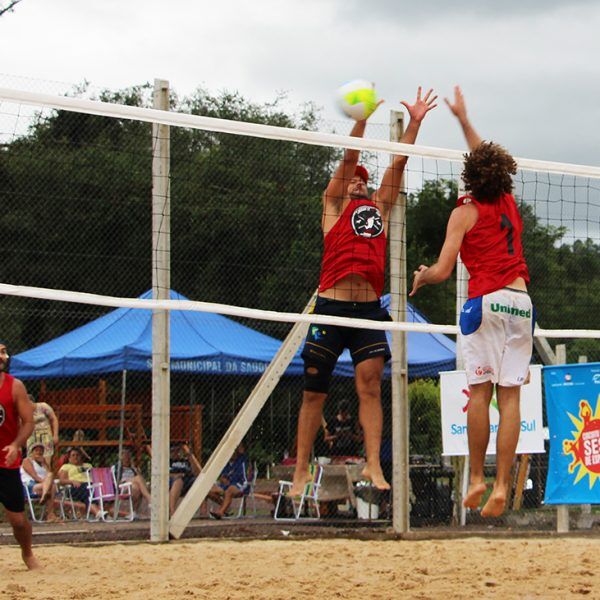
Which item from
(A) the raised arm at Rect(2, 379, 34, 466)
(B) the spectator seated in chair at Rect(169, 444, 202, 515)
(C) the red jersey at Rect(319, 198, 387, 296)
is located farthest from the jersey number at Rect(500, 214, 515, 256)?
(B) the spectator seated in chair at Rect(169, 444, 202, 515)

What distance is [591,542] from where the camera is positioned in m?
10.2

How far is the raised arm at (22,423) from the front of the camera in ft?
26.5

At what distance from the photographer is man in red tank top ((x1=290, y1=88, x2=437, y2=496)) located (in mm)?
7219

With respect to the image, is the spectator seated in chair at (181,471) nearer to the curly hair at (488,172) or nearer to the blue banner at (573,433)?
the blue banner at (573,433)

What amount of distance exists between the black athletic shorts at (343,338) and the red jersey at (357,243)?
0.72ft

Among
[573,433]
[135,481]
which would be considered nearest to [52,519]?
[135,481]

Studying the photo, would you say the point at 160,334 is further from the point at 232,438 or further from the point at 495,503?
the point at 495,503

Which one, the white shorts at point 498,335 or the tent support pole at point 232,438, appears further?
the tent support pole at point 232,438

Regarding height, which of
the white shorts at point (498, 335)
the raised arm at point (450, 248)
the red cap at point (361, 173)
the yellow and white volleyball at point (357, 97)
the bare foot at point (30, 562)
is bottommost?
the bare foot at point (30, 562)

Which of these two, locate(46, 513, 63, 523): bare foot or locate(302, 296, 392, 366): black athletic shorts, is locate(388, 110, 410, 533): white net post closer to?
locate(46, 513, 63, 523): bare foot

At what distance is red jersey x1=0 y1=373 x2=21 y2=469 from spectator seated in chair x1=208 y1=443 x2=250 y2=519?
4318 millimetres

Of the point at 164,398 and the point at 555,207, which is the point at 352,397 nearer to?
the point at 164,398

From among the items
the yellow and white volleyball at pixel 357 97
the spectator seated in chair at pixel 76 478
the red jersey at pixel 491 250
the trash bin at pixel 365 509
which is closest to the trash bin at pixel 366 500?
the trash bin at pixel 365 509

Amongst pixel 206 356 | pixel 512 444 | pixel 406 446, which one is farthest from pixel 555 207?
pixel 206 356
